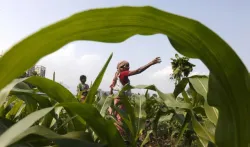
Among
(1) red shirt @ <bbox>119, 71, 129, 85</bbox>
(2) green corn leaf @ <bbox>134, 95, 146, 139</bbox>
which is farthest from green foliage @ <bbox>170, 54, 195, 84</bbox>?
(2) green corn leaf @ <bbox>134, 95, 146, 139</bbox>

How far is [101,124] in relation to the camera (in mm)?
532

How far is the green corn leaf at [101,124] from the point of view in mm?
520

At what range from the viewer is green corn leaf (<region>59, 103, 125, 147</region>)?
52cm

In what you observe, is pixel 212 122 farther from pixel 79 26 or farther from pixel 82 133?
pixel 79 26

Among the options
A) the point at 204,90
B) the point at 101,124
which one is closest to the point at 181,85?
the point at 204,90

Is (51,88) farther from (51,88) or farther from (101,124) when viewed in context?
(101,124)

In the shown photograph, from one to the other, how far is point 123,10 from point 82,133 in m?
0.26

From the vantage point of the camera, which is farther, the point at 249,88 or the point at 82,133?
the point at 82,133

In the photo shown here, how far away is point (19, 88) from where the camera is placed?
70cm

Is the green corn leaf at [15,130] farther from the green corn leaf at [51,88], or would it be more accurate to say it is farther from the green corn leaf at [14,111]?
the green corn leaf at [14,111]

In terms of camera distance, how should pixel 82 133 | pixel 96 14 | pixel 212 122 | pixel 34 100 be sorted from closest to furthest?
pixel 96 14
pixel 82 133
pixel 212 122
pixel 34 100

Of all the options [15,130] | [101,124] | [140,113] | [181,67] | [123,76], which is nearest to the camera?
[15,130]

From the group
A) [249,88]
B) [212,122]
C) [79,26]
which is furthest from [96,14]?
[212,122]

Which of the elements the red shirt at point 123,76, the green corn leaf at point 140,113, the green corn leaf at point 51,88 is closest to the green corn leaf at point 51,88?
the green corn leaf at point 51,88
